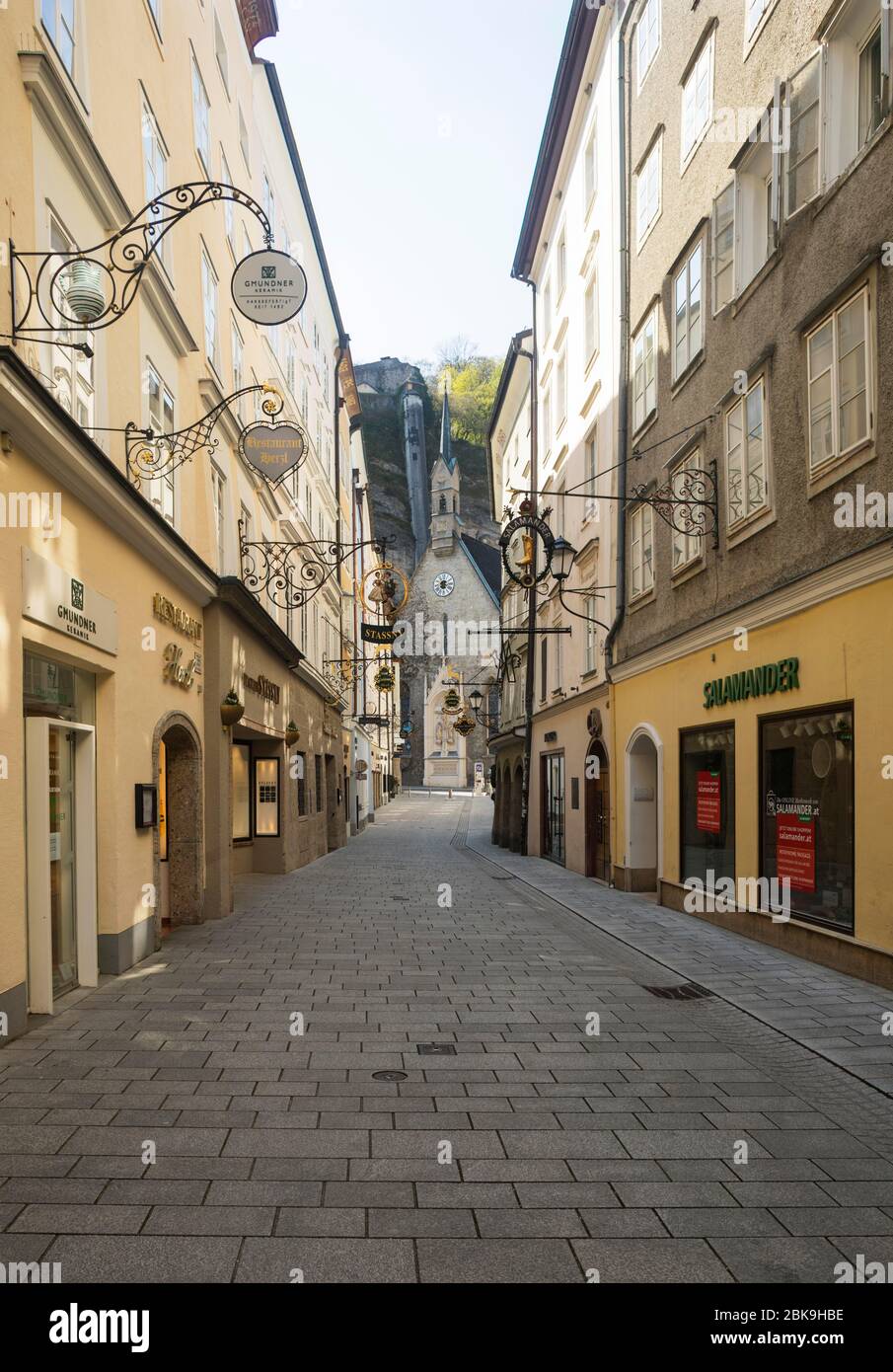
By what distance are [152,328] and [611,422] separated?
990cm

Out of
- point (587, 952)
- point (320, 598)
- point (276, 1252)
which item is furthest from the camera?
point (320, 598)

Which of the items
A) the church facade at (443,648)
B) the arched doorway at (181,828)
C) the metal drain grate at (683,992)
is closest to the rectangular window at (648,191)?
the arched doorway at (181,828)

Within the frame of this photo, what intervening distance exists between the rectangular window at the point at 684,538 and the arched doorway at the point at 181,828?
23.8 feet

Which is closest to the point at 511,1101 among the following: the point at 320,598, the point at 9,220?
the point at 9,220

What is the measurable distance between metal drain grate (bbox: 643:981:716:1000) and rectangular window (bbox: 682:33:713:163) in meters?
11.4

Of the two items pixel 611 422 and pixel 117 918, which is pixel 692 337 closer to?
pixel 611 422

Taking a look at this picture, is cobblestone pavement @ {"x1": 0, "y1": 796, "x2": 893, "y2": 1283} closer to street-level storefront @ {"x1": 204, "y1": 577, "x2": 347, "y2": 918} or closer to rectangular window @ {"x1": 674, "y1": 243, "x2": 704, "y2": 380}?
street-level storefront @ {"x1": 204, "y1": 577, "x2": 347, "y2": 918}

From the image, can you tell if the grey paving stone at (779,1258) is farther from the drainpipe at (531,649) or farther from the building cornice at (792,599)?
the drainpipe at (531,649)

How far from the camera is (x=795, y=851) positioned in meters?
10.6

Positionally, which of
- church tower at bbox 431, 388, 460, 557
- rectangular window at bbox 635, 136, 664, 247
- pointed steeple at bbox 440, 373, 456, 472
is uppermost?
pointed steeple at bbox 440, 373, 456, 472

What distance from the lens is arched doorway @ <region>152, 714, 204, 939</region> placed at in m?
13.3

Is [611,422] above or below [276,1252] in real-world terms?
above

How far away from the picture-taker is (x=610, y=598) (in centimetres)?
1869

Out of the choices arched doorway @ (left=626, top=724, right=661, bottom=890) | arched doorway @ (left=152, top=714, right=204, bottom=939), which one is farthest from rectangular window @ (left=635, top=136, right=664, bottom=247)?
arched doorway @ (left=152, top=714, right=204, bottom=939)
